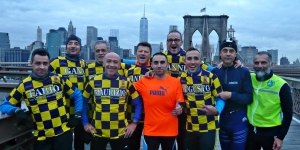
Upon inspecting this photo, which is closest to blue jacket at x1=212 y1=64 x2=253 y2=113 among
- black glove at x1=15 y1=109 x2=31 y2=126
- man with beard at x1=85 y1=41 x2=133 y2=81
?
man with beard at x1=85 y1=41 x2=133 y2=81

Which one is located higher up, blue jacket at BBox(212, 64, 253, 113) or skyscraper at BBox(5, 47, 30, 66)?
skyscraper at BBox(5, 47, 30, 66)

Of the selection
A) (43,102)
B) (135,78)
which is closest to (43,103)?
(43,102)

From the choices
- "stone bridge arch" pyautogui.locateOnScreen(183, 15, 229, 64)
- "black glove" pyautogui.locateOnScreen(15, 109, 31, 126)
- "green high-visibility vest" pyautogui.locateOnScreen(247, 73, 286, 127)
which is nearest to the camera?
"black glove" pyautogui.locateOnScreen(15, 109, 31, 126)

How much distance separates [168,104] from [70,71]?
1128 mm

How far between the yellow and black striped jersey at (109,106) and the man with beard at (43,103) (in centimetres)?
23

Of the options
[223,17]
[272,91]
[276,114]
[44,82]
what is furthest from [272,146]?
[223,17]

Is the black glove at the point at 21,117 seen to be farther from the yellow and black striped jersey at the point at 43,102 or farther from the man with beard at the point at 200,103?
the man with beard at the point at 200,103

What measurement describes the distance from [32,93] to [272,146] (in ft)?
7.10

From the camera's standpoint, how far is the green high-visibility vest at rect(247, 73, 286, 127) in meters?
2.69

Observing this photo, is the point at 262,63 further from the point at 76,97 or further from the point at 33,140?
the point at 33,140

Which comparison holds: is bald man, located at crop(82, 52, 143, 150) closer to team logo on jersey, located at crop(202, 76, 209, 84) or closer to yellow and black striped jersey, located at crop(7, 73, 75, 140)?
yellow and black striped jersey, located at crop(7, 73, 75, 140)

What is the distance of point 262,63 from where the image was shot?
2732mm

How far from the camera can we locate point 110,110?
2758 mm

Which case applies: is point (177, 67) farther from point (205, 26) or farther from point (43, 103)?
point (205, 26)
